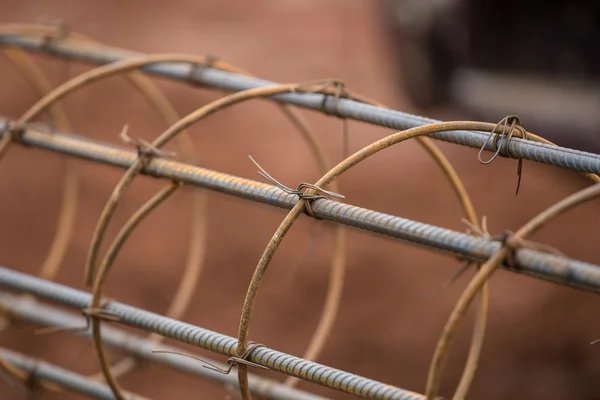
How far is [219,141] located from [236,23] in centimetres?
111

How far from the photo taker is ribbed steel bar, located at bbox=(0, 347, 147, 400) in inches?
48.1

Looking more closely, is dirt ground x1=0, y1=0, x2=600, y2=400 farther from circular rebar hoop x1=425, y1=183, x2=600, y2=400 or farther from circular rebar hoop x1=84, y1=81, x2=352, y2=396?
circular rebar hoop x1=425, y1=183, x2=600, y2=400

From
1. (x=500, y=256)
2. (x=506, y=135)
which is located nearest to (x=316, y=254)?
(x=506, y=135)

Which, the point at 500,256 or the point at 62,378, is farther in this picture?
the point at 62,378

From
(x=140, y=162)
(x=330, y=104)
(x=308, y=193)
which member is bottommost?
(x=308, y=193)

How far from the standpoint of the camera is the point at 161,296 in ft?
9.55

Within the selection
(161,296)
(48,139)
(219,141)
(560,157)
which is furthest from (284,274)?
(560,157)

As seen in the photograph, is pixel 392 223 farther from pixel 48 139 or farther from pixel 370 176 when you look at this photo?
pixel 370 176

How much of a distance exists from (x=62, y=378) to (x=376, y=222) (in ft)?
2.00

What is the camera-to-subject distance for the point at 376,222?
0.94 metres

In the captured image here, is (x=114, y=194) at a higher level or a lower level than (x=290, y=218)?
higher

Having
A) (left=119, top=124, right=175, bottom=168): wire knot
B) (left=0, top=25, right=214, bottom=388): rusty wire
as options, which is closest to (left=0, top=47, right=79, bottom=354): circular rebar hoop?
(left=0, top=25, right=214, bottom=388): rusty wire

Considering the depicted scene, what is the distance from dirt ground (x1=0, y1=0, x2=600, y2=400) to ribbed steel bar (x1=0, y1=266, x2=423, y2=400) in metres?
1.39

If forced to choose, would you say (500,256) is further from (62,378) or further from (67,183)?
(67,183)
